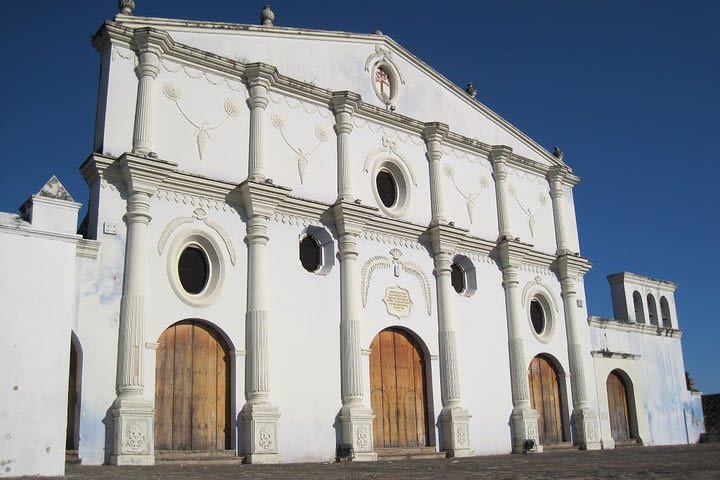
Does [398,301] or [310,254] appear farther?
[398,301]

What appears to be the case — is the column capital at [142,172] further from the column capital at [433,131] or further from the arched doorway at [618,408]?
the arched doorway at [618,408]

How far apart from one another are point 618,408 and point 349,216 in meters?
11.4

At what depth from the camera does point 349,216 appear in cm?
1655

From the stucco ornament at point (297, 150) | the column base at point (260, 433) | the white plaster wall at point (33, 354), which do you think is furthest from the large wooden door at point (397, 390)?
the white plaster wall at point (33, 354)

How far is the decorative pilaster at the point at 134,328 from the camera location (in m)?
12.3

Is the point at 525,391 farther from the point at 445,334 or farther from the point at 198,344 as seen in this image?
the point at 198,344

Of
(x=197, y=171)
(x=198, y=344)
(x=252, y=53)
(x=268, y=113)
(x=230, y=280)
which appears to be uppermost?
(x=252, y=53)

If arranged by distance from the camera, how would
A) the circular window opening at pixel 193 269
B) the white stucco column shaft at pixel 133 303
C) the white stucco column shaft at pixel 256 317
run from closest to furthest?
the white stucco column shaft at pixel 133 303, the white stucco column shaft at pixel 256 317, the circular window opening at pixel 193 269

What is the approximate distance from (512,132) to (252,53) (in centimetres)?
900

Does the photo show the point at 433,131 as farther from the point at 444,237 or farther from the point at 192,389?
the point at 192,389

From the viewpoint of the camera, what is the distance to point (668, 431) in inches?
924

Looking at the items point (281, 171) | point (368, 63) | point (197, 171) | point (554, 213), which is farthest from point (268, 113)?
point (554, 213)

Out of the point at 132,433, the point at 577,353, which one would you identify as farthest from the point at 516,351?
the point at 132,433

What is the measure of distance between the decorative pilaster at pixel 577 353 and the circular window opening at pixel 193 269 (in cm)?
1117
